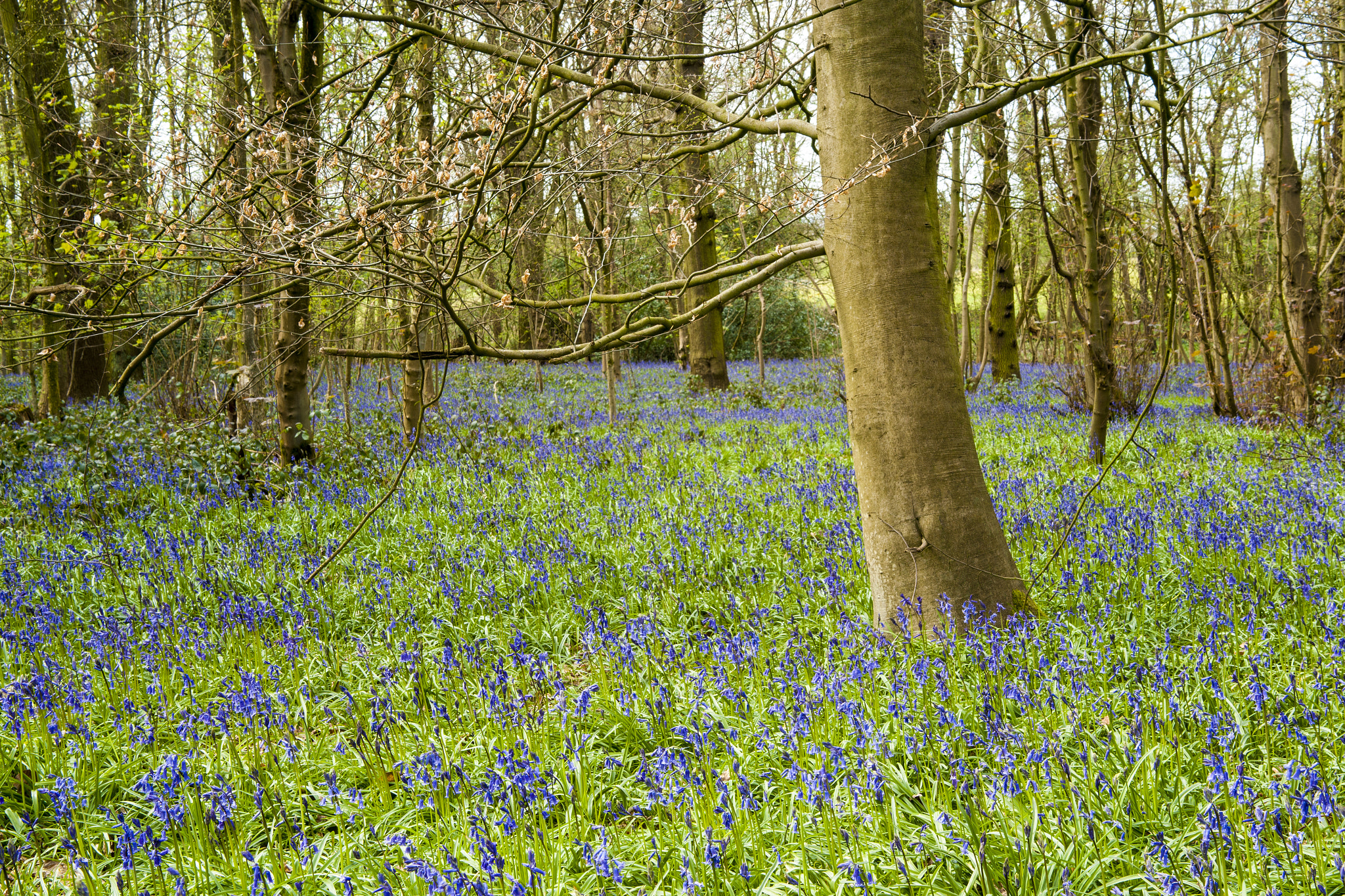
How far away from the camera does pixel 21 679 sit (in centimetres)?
326

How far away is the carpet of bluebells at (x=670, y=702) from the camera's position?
2.32 metres

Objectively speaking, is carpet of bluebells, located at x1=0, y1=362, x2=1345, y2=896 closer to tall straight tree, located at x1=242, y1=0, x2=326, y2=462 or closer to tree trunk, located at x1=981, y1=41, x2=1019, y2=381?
tall straight tree, located at x1=242, y1=0, x2=326, y2=462

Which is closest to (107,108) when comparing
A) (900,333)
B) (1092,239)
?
(900,333)

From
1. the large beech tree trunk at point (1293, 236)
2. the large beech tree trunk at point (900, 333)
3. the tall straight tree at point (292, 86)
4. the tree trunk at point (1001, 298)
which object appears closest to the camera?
the large beech tree trunk at point (900, 333)

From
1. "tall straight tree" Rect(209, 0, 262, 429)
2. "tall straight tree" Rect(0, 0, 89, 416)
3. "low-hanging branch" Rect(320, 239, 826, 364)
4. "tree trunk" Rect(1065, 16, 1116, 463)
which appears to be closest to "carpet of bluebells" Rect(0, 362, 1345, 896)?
"tree trunk" Rect(1065, 16, 1116, 463)

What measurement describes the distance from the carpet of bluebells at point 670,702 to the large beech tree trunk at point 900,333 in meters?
0.31

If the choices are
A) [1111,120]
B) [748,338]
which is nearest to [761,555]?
[1111,120]

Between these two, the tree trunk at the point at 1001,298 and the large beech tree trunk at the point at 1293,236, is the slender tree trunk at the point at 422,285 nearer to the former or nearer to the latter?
the large beech tree trunk at the point at 1293,236

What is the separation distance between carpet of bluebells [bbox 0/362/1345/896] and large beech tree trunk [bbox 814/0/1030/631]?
0.31m

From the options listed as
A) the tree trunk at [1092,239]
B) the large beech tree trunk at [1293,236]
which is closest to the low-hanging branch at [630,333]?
the tree trunk at [1092,239]

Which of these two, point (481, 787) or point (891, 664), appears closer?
point (481, 787)

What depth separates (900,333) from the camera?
3.39m

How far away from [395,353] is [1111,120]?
9.33 meters

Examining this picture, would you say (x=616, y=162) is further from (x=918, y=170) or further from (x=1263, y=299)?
(x=1263, y=299)
